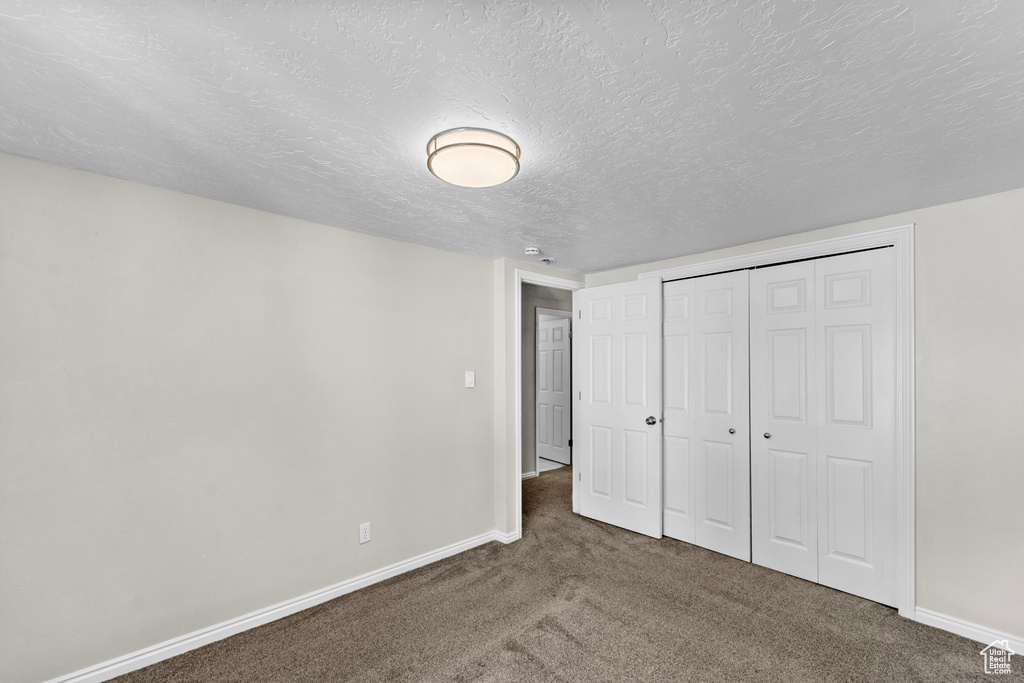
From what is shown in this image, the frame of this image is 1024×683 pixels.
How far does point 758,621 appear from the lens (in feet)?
8.22

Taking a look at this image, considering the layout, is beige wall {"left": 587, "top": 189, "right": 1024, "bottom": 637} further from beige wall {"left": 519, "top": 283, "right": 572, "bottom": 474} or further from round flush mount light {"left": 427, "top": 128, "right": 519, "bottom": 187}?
beige wall {"left": 519, "top": 283, "right": 572, "bottom": 474}

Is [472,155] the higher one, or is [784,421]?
[472,155]

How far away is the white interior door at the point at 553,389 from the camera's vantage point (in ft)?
20.4

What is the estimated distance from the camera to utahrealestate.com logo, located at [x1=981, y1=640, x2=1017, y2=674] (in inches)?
82.4

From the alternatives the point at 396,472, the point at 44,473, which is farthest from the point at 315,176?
the point at 396,472

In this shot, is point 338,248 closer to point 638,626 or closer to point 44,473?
point 44,473

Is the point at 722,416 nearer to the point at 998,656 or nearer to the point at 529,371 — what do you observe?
the point at 998,656

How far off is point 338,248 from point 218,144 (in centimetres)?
113

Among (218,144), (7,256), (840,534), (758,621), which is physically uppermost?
(218,144)

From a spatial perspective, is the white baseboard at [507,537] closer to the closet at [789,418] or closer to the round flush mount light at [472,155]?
the closet at [789,418]

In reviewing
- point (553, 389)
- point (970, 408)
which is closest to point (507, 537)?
point (553, 389)

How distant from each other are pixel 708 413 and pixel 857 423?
3.10 ft

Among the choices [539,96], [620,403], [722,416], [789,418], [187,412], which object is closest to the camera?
[539,96]

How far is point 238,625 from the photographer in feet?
7.93
